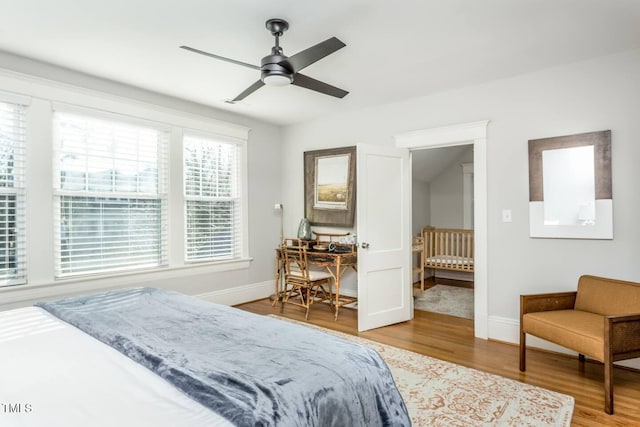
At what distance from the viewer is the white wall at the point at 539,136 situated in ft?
9.30

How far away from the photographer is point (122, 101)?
356cm

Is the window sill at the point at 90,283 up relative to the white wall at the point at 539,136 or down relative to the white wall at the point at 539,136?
Answer: down

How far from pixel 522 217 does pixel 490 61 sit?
4.78ft

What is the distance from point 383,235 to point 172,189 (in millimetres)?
2452

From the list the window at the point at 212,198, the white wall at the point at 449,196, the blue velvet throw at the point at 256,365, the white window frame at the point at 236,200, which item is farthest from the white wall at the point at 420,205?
the blue velvet throw at the point at 256,365

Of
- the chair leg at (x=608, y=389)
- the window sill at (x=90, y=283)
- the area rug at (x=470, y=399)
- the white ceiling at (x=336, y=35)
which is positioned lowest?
the area rug at (x=470, y=399)

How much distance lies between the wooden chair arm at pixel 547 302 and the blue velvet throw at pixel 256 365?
1826 millimetres

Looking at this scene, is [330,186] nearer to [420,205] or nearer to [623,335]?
[420,205]

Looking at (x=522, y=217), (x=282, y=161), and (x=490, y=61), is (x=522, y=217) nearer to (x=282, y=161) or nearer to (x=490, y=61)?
(x=490, y=61)

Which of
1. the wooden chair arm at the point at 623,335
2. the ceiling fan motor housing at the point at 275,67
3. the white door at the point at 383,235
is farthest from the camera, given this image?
the white door at the point at 383,235

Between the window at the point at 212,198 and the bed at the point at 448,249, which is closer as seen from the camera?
the window at the point at 212,198

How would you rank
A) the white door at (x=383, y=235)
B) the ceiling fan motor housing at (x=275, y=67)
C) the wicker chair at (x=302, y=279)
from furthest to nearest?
the wicker chair at (x=302, y=279) < the white door at (x=383, y=235) < the ceiling fan motor housing at (x=275, y=67)

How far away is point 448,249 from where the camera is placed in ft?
20.4

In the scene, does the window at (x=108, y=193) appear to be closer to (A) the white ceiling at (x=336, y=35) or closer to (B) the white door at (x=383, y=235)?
(A) the white ceiling at (x=336, y=35)
